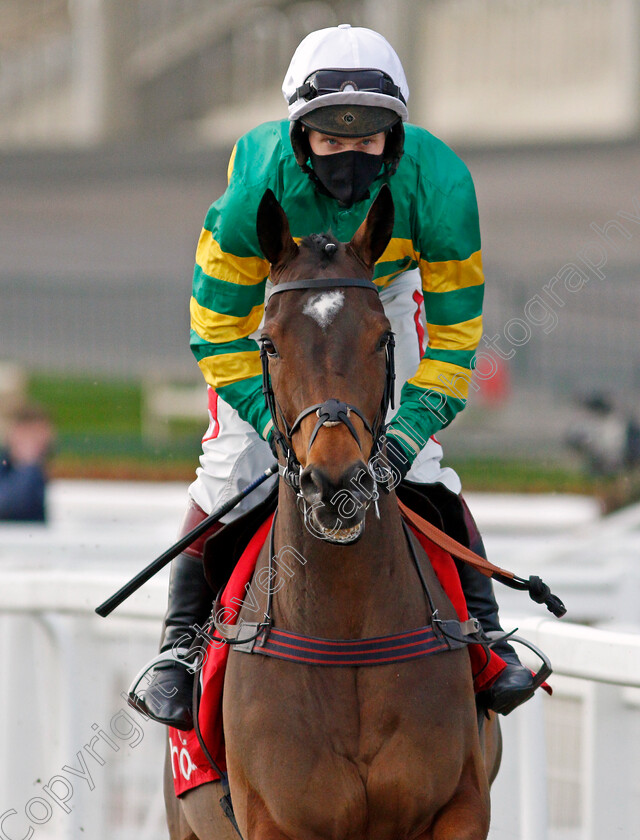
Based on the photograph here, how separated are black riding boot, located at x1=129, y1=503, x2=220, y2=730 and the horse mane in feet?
2.95

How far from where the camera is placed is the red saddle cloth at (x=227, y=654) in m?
3.01

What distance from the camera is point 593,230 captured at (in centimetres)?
1609

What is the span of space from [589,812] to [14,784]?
2250mm

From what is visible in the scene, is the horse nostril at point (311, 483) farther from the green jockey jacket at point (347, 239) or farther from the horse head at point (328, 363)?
the green jockey jacket at point (347, 239)

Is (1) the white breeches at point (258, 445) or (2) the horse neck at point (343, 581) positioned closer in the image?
(2) the horse neck at point (343, 581)

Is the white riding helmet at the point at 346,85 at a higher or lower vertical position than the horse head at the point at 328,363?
higher

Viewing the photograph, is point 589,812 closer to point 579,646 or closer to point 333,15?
point 579,646

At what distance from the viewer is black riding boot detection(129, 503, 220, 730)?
128 inches

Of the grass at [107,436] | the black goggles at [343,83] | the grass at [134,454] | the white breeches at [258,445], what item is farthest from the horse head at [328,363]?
the grass at [107,436]

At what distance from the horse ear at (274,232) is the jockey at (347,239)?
0.29m

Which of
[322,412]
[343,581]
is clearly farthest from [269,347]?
[343,581]

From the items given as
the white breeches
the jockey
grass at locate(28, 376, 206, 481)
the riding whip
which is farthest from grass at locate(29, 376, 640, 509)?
the riding whip

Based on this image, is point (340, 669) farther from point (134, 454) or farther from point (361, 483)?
point (134, 454)

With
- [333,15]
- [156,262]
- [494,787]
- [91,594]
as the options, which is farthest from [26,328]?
[494,787]
